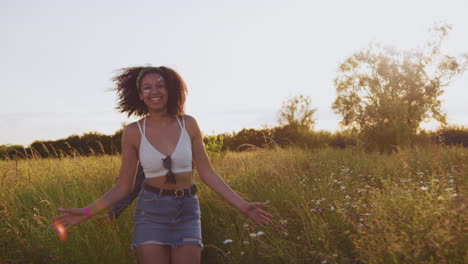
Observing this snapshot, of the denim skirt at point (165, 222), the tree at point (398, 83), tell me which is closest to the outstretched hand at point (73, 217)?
the denim skirt at point (165, 222)

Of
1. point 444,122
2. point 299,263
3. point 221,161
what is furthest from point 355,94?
point 299,263

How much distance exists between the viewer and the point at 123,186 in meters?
3.48

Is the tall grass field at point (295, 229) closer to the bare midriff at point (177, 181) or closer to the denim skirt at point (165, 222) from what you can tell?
the denim skirt at point (165, 222)

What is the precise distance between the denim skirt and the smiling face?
70 centimetres

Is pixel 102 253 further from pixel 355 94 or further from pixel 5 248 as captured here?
pixel 355 94

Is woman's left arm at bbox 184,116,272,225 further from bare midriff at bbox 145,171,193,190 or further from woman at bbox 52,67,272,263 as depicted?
bare midriff at bbox 145,171,193,190

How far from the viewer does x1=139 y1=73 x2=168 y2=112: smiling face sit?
3.45 m

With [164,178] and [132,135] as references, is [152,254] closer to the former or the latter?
[164,178]

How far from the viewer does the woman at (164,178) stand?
318 cm

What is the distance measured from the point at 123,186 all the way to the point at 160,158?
49cm

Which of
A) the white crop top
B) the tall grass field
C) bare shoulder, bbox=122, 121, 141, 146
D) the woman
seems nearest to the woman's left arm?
the woman

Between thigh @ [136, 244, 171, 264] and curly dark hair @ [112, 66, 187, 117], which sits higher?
curly dark hair @ [112, 66, 187, 117]

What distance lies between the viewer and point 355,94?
25.5 metres

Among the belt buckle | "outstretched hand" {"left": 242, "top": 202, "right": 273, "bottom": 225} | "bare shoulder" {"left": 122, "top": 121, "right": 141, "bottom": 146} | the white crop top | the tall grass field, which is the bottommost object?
the tall grass field
